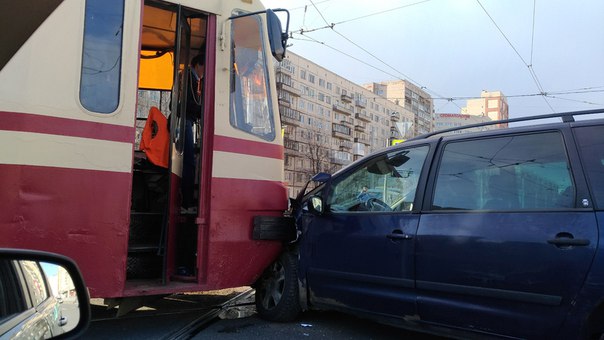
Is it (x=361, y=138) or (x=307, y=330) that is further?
(x=361, y=138)

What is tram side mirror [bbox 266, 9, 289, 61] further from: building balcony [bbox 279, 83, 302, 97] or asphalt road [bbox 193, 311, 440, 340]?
building balcony [bbox 279, 83, 302, 97]

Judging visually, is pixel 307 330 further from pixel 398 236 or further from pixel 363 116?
pixel 363 116

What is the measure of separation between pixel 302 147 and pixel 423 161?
246 feet

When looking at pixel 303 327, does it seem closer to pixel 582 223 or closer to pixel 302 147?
pixel 582 223

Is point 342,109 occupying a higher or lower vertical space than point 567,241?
higher

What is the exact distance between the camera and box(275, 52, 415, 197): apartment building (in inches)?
2955

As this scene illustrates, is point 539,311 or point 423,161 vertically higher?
point 423,161

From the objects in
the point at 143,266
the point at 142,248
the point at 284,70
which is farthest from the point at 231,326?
the point at 284,70

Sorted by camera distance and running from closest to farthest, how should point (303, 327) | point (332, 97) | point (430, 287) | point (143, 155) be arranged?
1. point (430, 287)
2. point (303, 327)
3. point (143, 155)
4. point (332, 97)

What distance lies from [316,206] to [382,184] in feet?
2.33

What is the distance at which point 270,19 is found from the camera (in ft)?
16.6

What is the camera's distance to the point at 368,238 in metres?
4.30

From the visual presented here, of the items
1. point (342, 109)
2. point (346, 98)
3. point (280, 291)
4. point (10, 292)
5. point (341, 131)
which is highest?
point (346, 98)

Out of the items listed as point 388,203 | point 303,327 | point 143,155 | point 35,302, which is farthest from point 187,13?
point 35,302
